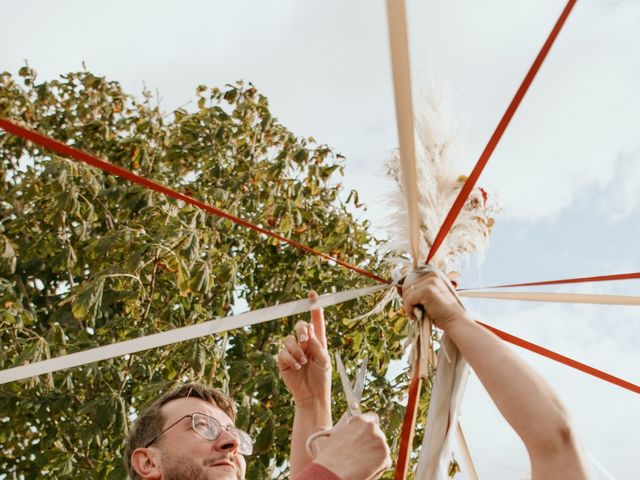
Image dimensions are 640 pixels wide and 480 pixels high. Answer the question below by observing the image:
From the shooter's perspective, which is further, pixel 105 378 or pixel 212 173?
pixel 212 173

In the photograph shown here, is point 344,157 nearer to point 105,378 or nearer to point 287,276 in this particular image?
point 287,276

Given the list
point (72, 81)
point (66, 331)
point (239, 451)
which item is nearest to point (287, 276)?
point (66, 331)

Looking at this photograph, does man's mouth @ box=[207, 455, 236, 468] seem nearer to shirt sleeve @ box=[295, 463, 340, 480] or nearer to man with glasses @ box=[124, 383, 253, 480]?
man with glasses @ box=[124, 383, 253, 480]

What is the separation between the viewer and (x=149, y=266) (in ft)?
23.7

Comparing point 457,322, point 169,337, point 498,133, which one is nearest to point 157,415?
point 169,337

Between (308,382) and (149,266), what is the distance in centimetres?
469

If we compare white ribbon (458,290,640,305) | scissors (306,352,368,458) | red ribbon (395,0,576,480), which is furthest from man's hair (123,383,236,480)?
white ribbon (458,290,640,305)

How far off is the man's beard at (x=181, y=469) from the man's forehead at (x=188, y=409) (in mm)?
196

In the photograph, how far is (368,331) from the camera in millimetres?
8062

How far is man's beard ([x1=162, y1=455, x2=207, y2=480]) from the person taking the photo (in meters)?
2.71

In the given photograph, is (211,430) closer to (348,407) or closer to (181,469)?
(181,469)

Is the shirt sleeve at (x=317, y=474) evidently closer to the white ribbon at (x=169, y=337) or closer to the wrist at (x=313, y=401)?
the white ribbon at (x=169, y=337)

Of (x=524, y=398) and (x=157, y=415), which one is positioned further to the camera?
(x=157, y=415)

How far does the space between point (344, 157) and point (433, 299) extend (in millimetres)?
6971
